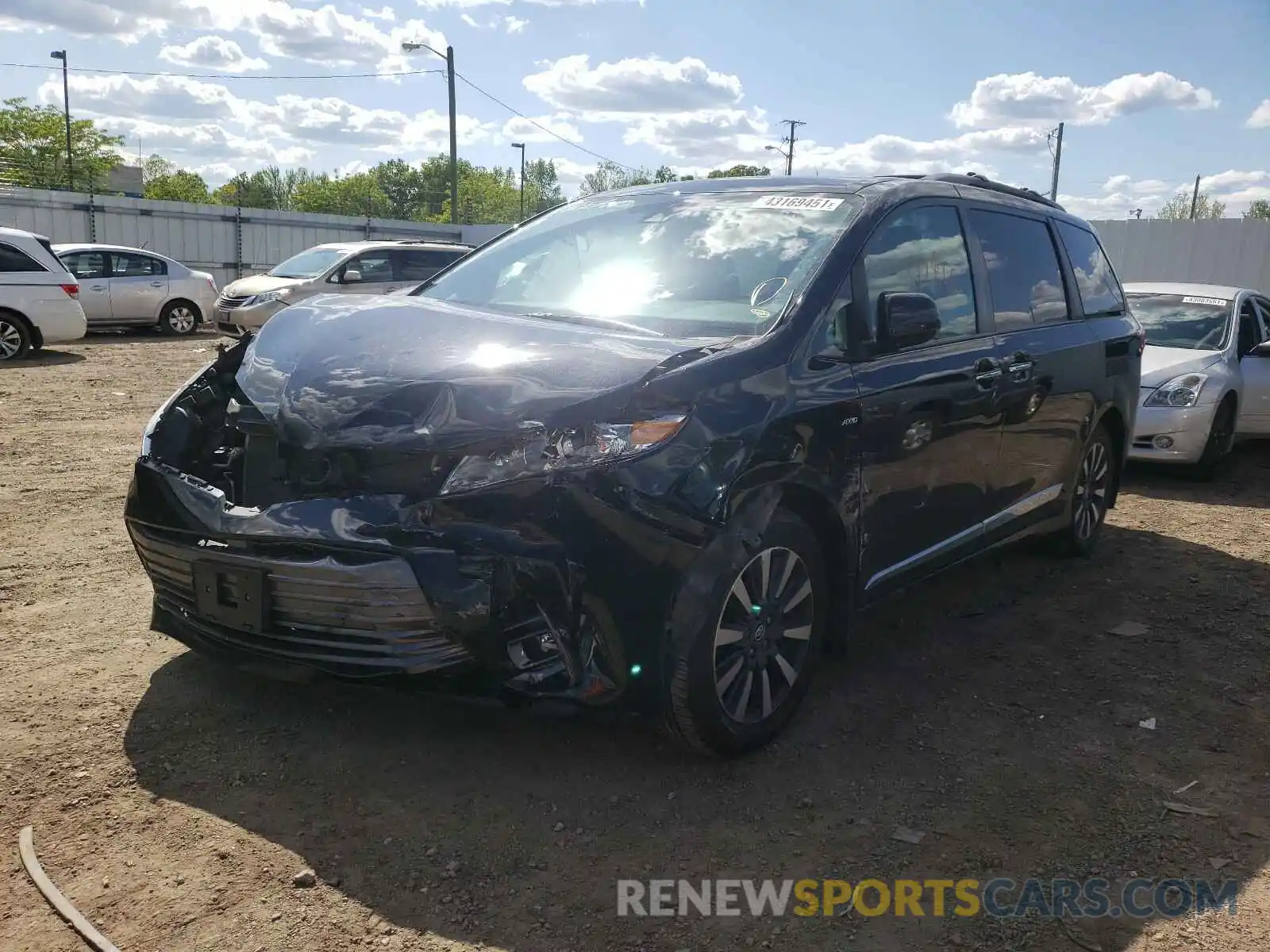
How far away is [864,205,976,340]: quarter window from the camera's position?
12.2 feet

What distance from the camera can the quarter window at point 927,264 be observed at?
3.72 metres

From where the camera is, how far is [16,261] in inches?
521

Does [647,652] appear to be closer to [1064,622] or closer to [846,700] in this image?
[846,700]

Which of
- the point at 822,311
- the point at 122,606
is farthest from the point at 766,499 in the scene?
the point at 122,606

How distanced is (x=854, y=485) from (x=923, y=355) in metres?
0.68

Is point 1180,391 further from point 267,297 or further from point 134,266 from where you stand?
→ point 134,266

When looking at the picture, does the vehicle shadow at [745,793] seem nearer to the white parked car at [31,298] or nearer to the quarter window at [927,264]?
the quarter window at [927,264]

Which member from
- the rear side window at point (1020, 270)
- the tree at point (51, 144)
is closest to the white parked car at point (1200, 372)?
the rear side window at point (1020, 270)

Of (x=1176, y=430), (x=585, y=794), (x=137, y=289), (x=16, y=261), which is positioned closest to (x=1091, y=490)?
(x=1176, y=430)

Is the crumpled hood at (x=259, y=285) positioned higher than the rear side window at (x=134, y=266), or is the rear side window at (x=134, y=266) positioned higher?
the rear side window at (x=134, y=266)

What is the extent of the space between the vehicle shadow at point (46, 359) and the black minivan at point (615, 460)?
10.8 metres

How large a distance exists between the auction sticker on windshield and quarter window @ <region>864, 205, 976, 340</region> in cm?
21

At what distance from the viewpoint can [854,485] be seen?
11.4 ft

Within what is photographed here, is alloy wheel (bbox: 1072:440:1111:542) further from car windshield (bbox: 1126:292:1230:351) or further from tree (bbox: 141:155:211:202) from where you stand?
tree (bbox: 141:155:211:202)
